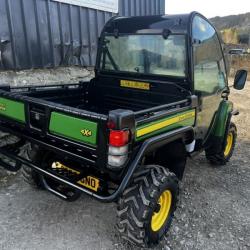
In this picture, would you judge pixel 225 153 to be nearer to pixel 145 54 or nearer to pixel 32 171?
pixel 145 54

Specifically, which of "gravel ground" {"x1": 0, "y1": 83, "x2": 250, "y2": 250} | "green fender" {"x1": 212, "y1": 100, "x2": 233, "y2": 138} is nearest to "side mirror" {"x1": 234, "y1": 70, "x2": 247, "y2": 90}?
"green fender" {"x1": 212, "y1": 100, "x2": 233, "y2": 138}

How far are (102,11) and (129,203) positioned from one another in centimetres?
487

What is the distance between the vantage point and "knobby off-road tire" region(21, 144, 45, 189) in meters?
3.53

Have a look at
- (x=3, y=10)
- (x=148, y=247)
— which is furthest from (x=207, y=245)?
(x=3, y=10)

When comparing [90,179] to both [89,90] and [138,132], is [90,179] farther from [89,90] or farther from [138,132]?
[89,90]

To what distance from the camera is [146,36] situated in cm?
378

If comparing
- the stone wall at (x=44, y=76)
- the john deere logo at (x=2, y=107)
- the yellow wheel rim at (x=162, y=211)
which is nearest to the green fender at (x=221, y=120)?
the yellow wheel rim at (x=162, y=211)

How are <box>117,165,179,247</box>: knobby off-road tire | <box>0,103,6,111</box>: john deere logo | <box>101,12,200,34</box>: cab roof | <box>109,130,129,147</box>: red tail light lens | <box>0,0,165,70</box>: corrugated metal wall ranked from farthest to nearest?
<box>0,0,165,70</box>: corrugated metal wall < <box>101,12,200,34</box>: cab roof < <box>0,103,6,111</box>: john deere logo < <box>117,165,179,247</box>: knobby off-road tire < <box>109,130,129,147</box>: red tail light lens

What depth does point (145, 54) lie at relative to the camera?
→ 383 cm

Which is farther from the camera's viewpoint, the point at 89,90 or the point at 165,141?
the point at 89,90

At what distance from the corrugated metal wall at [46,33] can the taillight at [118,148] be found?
10.6ft

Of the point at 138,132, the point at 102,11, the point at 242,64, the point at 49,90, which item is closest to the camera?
the point at 138,132

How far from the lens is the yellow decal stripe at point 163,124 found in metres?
2.56

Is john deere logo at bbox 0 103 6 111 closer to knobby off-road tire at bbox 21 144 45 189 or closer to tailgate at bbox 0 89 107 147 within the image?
tailgate at bbox 0 89 107 147
